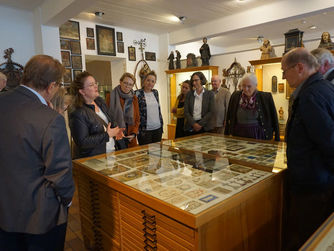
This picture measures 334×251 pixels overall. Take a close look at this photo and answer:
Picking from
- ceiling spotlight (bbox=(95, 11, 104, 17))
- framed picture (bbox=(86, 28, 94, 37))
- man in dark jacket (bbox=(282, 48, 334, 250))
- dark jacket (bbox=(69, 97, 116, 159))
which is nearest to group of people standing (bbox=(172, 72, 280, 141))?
man in dark jacket (bbox=(282, 48, 334, 250))

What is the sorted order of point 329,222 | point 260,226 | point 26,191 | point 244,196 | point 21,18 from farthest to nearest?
point 21,18 → point 260,226 → point 244,196 → point 26,191 → point 329,222

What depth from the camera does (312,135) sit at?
4.88ft

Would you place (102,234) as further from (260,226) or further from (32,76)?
(32,76)

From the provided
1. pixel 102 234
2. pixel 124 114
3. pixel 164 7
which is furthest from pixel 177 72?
pixel 102 234

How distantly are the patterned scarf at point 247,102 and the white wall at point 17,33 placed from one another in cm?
378

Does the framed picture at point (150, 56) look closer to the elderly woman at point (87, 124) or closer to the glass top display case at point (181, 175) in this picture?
the elderly woman at point (87, 124)

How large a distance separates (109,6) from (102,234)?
418 centimetres

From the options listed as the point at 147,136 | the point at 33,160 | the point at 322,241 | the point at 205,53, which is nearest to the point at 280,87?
the point at 205,53

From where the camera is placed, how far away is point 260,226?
1533 mm

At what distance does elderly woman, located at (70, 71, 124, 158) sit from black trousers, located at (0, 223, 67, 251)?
2.88 feet

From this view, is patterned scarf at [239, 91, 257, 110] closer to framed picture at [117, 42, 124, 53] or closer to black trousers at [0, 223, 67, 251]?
black trousers at [0, 223, 67, 251]

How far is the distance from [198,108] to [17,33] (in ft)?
11.1

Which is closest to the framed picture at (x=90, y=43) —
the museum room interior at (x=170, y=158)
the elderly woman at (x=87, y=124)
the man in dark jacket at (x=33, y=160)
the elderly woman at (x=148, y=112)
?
the museum room interior at (x=170, y=158)

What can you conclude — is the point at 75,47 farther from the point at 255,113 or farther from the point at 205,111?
the point at 255,113
